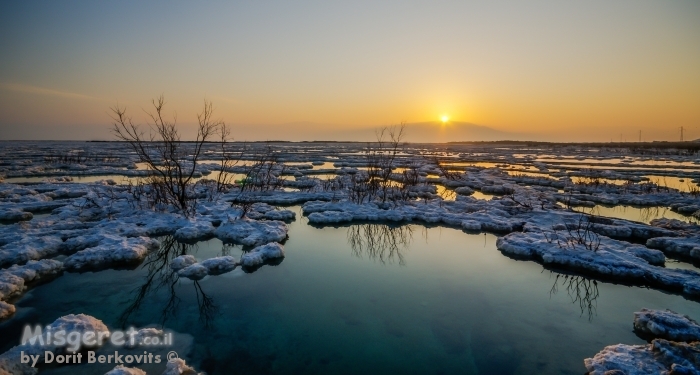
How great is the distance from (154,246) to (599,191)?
56.5ft

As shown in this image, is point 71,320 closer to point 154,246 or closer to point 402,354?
point 154,246

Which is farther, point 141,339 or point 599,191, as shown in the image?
point 599,191

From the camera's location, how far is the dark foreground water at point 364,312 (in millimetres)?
3916

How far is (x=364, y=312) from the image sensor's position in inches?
197

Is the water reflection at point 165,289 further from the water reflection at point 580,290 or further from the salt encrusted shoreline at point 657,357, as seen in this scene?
the water reflection at point 580,290

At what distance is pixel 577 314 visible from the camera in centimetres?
510

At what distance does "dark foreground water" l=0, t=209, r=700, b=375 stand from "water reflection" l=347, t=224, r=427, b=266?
18 cm

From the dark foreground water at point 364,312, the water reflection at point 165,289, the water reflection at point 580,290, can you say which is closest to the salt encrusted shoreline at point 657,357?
the dark foreground water at point 364,312

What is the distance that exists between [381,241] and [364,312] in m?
3.71

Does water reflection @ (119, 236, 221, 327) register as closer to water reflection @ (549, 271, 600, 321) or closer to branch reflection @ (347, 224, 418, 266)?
branch reflection @ (347, 224, 418, 266)

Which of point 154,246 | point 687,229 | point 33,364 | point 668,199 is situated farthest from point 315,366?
point 668,199

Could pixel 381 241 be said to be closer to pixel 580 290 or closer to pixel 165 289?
pixel 580 290

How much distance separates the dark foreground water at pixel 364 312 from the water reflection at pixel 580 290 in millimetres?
32

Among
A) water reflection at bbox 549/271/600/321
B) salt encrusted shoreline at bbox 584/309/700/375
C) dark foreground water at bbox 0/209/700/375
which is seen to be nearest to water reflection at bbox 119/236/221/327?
dark foreground water at bbox 0/209/700/375
